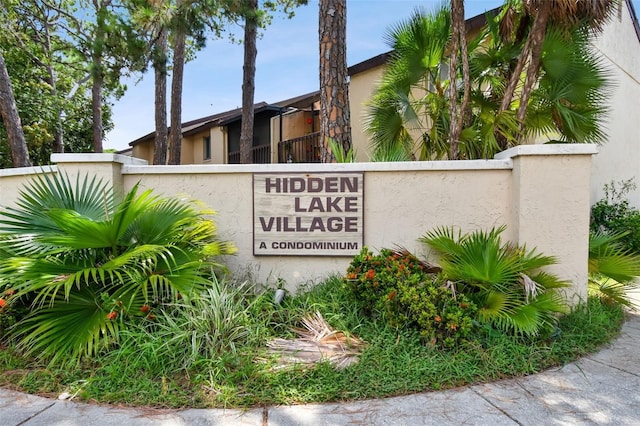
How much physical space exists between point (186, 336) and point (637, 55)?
→ 1634cm

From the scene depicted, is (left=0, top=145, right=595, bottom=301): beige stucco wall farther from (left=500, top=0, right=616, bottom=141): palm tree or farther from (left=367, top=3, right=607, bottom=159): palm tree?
(left=500, top=0, right=616, bottom=141): palm tree

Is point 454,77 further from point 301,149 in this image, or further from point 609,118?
point 301,149

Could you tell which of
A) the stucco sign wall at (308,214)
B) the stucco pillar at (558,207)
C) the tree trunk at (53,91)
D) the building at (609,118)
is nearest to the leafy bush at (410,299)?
the stucco sign wall at (308,214)

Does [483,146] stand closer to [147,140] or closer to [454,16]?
[454,16]

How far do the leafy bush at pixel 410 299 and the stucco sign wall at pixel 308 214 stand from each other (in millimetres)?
700

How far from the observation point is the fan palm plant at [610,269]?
5.05 metres

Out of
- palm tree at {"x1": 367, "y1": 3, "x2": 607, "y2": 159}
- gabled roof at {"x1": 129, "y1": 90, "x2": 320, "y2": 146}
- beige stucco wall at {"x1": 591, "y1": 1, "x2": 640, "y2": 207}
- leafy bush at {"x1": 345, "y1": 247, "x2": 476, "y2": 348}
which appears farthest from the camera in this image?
gabled roof at {"x1": 129, "y1": 90, "x2": 320, "y2": 146}

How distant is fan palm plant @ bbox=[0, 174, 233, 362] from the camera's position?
3.71 metres

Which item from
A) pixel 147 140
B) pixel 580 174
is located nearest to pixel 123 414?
pixel 580 174

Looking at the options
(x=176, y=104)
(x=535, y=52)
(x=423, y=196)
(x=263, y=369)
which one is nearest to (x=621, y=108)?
(x=535, y=52)

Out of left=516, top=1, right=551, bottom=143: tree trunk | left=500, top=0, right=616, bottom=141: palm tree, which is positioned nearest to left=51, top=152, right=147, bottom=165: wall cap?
left=500, top=0, right=616, bottom=141: palm tree

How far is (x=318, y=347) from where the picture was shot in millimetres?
3865

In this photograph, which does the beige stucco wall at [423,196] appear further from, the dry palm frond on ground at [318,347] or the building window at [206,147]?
the building window at [206,147]

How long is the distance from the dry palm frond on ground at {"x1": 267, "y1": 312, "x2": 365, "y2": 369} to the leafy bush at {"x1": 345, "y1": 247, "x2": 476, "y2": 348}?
454 mm
